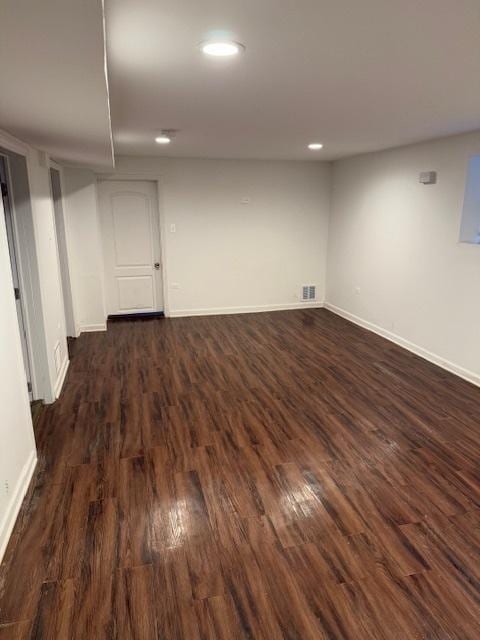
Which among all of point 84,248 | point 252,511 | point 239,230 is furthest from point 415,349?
point 84,248

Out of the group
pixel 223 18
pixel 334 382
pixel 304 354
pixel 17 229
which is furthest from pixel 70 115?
pixel 304 354

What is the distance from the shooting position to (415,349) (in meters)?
5.05

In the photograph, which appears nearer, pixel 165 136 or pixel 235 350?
pixel 165 136

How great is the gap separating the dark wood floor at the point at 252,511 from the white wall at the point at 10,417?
0.11 meters

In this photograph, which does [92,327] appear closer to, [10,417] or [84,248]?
[84,248]

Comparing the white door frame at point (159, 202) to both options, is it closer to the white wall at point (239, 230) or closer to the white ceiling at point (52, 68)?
the white wall at point (239, 230)

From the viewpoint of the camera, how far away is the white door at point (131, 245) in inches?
246

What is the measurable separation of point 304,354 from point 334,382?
0.87 m

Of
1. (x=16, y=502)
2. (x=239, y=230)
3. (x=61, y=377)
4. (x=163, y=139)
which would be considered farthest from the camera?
(x=239, y=230)

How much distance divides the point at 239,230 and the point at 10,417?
16.1 feet

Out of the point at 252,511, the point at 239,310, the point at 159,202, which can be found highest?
the point at 159,202

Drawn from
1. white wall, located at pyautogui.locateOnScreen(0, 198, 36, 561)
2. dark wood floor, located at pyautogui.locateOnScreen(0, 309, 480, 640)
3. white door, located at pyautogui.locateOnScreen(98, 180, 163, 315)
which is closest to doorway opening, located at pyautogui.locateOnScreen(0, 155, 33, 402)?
dark wood floor, located at pyautogui.locateOnScreen(0, 309, 480, 640)

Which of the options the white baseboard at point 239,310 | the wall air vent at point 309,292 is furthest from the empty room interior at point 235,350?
the wall air vent at point 309,292

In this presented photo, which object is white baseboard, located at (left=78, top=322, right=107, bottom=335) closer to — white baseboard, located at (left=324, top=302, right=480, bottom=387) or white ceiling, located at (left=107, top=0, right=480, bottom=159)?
white ceiling, located at (left=107, top=0, right=480, bottom=159)
